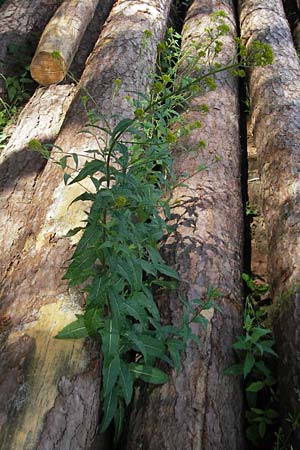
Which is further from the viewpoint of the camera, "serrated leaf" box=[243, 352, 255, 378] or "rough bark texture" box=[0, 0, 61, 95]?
"rough bark texture" box=[0, 0, 61, 95]

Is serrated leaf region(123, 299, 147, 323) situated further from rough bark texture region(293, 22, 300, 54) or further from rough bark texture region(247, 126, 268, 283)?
rough bark texture region(293, 22, 300, 54)

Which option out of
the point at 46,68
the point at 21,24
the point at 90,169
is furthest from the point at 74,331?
the point at 21,24

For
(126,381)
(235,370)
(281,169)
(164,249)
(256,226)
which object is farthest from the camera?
(256,226)

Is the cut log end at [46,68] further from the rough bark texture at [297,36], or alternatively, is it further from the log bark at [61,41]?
the rough bark texture at [297,36]

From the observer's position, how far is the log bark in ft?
11.9

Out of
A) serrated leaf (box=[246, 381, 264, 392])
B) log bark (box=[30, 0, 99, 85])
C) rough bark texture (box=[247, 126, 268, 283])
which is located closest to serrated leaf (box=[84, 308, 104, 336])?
serrated leaf (box=[246, 381, 264, 392])

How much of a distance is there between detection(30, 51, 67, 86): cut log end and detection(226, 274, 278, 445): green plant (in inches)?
96.1

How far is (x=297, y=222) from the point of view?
2.68 m

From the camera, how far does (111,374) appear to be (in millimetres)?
1829

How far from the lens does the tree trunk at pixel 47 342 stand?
178 cm

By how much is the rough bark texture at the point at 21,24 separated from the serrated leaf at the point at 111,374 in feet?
9.83

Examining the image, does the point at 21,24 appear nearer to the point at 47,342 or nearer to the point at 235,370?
the point at 47,342

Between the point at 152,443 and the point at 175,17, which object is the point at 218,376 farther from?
the point at 175,17

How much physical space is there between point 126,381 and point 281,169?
5.85 feet
